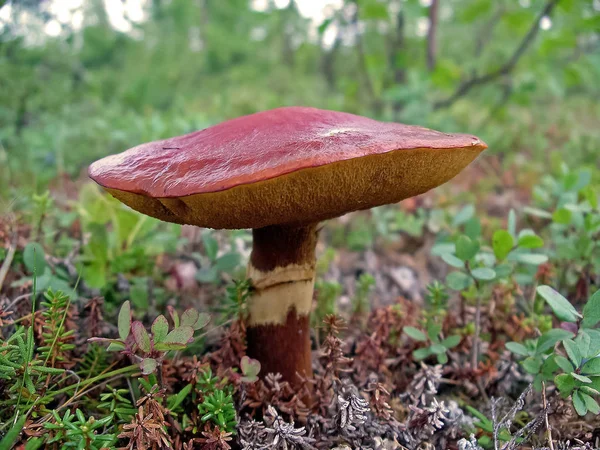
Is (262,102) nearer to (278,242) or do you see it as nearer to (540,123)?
(540,123)

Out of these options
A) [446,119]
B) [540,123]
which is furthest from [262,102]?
[540,123]

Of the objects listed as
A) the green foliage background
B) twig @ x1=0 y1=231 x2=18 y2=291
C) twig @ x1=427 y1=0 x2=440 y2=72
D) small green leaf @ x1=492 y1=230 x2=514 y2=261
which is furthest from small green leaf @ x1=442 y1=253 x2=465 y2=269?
twig @ x1=427 y1=0 x2=440 y2=72

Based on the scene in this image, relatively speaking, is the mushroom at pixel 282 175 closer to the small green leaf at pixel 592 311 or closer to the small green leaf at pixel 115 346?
the small green leaf at pixel 115 346

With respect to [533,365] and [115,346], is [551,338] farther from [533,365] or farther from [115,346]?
[115,346]

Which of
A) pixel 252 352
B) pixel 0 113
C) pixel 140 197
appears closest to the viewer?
pixel 140 197

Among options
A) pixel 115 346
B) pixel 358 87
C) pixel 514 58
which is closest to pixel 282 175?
pixel 115 346

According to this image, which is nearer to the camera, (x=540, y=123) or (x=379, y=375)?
(x=379, y=375)

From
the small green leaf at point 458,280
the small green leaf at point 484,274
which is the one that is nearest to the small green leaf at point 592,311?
the small green leaf at point 484,274
